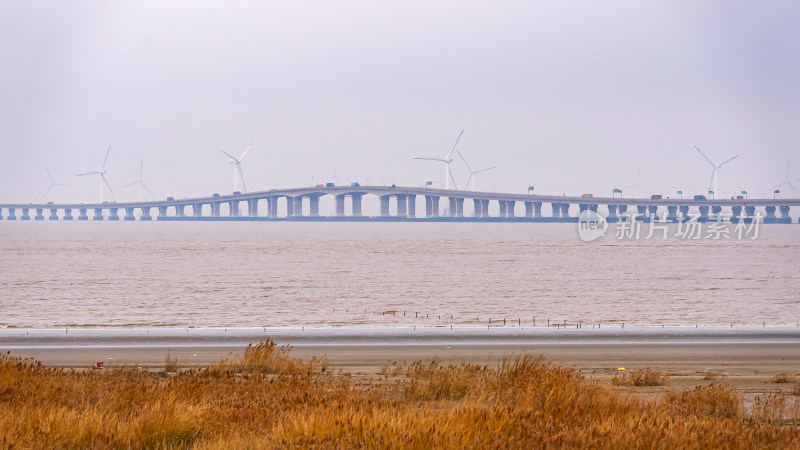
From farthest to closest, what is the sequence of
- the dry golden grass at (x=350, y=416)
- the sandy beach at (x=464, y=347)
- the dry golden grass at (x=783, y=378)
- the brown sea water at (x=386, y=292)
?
the brown sea water at (x=386, y=292)
the sandy beach at (x=464, y=347)
the dry golden grass at (x=783, y=378)
the dry golden grass at (x=350, y=416)

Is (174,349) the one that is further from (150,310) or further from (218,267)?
(218,267)

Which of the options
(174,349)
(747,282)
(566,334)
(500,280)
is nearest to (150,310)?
(174,349)

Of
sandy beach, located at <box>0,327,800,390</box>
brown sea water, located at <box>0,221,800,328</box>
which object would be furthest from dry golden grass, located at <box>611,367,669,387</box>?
brown sea water, located at <box>0,221,800,328</box>

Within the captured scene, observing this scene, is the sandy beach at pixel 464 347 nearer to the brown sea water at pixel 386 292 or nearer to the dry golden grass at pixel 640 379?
the dry golden grass at pixel 640 379

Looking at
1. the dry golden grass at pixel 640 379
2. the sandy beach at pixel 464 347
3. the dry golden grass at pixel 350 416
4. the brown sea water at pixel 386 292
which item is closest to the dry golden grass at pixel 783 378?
the sandy beach at pixel 464 347

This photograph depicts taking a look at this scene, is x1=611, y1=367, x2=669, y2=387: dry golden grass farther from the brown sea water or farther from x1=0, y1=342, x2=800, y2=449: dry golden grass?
the brown sea water

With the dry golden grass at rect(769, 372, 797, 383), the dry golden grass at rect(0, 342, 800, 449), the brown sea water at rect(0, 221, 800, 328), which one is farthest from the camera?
the brown sea water at rect(0, 221, 800, 328)

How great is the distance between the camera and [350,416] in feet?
24.6

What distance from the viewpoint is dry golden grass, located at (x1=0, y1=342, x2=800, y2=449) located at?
7.03 m

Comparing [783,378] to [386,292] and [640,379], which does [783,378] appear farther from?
[386,292]

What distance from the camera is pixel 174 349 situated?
19.4 m

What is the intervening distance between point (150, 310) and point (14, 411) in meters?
29.1

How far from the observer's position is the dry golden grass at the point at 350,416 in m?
7.03

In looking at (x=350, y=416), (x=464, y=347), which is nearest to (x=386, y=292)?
(x=464, y=347)
